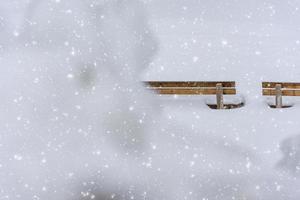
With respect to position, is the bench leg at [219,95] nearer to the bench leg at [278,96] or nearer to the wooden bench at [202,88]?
the wooden bench at [202,88]

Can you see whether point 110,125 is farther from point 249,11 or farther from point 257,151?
point 249,11

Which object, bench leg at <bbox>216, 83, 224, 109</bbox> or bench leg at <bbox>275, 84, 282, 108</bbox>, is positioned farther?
bench leg at <bbox>275, 84, 282, 108</bbox>

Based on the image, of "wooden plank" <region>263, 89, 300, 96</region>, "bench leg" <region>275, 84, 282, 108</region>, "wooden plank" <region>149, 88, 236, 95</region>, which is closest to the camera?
"bench leg" <region>275, 84, 282, 108</region>

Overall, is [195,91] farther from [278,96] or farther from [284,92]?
[284,92]

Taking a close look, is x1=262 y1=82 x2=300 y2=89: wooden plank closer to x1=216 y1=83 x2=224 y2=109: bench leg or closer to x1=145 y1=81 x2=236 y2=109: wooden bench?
x1=145 y1=81 x2=236 y2=109: wooden bench

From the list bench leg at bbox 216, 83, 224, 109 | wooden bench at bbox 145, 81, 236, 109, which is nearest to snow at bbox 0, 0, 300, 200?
bench leg at bbox 216, 83, 224, 109

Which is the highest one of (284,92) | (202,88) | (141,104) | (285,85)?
(202,88)

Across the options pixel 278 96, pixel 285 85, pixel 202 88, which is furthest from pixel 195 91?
pixel 285 85

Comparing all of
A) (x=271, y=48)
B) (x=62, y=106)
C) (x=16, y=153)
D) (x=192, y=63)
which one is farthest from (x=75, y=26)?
(x=16, y=153)
